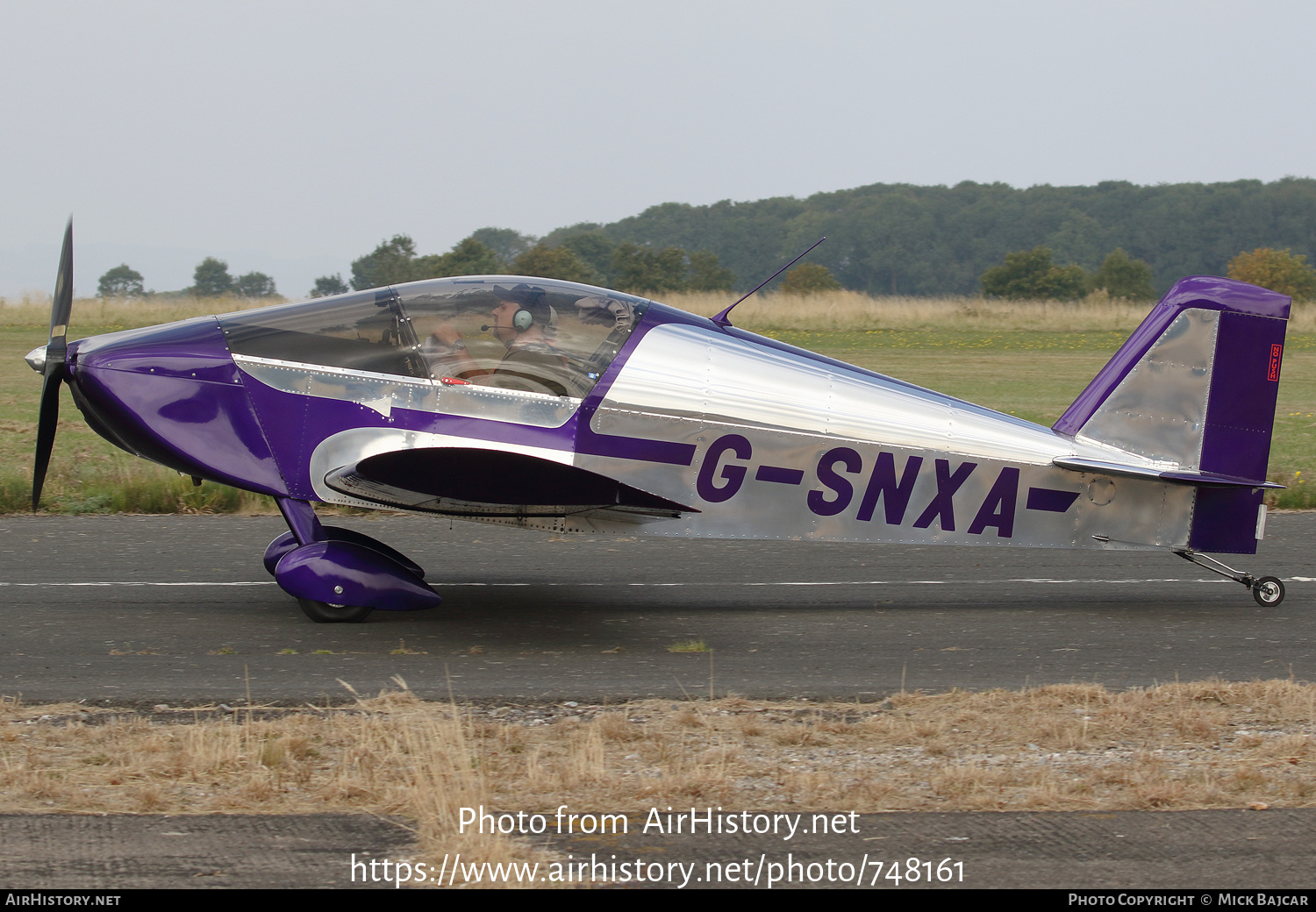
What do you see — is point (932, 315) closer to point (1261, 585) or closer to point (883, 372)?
point (883, 372)

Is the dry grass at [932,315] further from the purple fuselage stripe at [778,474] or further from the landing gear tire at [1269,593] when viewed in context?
the purple fuselage stripe at [778,474]

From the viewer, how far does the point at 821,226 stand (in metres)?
85.2

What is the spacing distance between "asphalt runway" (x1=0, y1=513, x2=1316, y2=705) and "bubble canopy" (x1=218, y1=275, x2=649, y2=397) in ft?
5.31

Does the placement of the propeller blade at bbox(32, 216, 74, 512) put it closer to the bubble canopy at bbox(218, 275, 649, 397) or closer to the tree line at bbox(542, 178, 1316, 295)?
the bubble canopy at bbox(218, 275, 649, 397)

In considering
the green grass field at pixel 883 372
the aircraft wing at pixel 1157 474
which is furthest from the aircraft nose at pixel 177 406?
the aircraft wing at pixel 1157 474

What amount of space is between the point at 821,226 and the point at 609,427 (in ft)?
264

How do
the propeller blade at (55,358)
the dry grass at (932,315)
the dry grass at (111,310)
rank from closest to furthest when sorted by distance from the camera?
the propeller blade at (55,358), the dry grass at (111,310), the dry grass at (932,315)

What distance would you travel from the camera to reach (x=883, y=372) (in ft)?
93.6

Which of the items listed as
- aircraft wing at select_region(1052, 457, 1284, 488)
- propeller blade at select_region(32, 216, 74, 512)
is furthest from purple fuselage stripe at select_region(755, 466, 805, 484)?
propeller blade at select_region(32, 216, 74, 512)

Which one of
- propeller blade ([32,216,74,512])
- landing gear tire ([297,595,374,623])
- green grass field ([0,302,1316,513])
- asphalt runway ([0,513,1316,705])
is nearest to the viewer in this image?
asphalt runway ([0,513,1316,705])

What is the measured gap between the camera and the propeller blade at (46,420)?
723cm

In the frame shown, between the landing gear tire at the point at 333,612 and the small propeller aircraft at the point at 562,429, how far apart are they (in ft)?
0.05

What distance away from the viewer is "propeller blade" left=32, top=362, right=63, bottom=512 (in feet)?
23.7

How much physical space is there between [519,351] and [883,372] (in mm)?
22100
